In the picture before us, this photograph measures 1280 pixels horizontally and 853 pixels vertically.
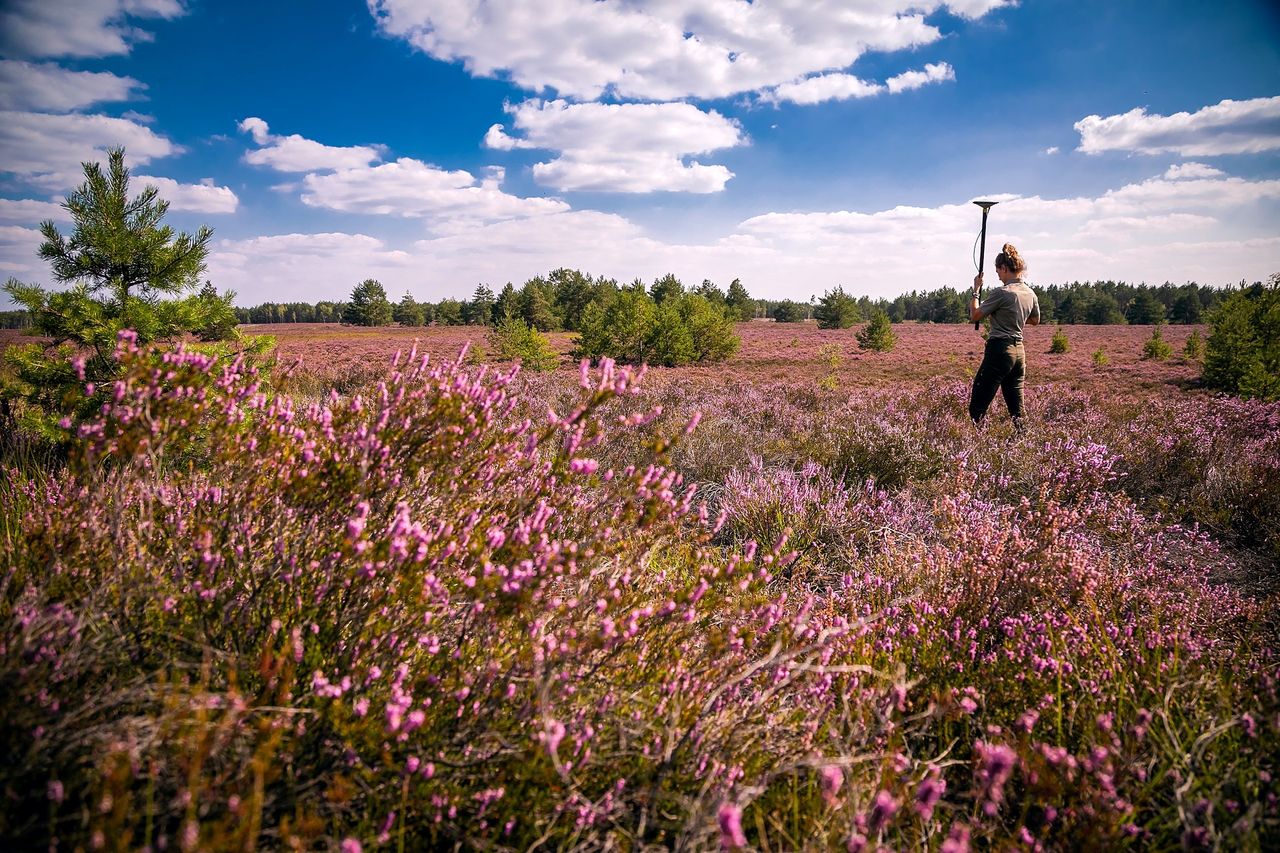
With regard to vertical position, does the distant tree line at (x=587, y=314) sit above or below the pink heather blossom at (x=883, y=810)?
above

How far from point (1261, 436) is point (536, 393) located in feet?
33.8

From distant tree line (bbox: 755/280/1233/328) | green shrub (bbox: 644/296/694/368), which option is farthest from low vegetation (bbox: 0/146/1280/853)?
distant tree line (bbox: 755/280/1233/328)

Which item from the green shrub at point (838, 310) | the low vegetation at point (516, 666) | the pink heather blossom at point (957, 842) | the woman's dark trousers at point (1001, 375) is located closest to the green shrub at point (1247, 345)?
the woman's dark trousers at point (1001, 375)

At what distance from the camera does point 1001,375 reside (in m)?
6.76

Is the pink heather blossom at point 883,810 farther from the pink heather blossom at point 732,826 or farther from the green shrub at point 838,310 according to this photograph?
the green shrub at point 838,310

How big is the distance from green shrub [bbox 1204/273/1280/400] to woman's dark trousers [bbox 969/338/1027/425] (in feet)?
28.4

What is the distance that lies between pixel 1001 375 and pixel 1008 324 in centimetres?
62

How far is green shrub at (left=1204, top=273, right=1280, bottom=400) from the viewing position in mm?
11622

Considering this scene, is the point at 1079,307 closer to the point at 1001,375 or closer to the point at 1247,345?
the point at 1247,345

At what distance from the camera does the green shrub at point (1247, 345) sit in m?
11.6

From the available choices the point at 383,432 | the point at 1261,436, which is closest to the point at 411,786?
the point at 383,432

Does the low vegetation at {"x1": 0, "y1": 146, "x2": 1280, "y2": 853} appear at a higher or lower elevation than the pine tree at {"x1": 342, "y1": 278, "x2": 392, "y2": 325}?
lower

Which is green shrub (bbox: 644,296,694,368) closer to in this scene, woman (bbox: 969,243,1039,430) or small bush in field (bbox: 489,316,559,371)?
small bush in field (bbox: 489,316,559,371)

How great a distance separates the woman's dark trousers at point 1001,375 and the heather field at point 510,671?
14.1ft
